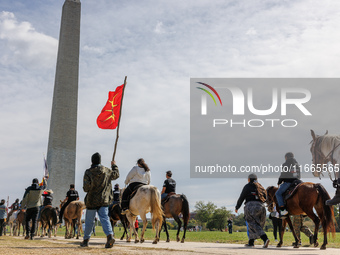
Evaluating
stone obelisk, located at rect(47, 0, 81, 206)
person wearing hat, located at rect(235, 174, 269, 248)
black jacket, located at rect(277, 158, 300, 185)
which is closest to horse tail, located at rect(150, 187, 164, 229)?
person wearing hat, located at rect(235, 174, 269, 248)

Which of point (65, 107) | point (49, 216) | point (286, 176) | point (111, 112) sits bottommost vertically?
point (49, 216)

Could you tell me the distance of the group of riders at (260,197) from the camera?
32.9ft

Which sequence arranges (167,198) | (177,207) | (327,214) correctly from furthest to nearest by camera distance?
1. (167,198)
2. (177,207)
3. (327,214)

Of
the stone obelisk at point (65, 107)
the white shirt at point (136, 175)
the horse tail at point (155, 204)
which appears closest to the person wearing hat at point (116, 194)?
the white shirt at point (136, 175)

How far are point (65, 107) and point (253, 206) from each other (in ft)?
90.1

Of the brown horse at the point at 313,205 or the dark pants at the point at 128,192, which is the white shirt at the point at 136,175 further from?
the brown horse at the point at 313,205

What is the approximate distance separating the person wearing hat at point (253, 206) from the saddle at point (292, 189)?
2.14 ft

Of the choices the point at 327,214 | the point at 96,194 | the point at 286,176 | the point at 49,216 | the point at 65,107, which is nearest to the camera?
the point at 96,194

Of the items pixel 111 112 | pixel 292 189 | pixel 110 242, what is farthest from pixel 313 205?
pixel 111 112

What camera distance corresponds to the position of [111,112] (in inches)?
479

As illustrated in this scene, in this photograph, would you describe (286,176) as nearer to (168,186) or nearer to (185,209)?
(185,209)

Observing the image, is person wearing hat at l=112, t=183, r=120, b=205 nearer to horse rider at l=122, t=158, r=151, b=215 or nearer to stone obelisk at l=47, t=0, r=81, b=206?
horse rider at l=122, t=158, r=151, b=215

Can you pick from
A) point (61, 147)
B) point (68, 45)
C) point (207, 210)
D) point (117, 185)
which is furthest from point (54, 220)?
point (207, 210)

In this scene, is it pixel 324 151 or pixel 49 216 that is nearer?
pixel 324 151
